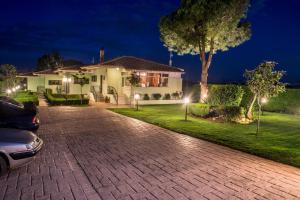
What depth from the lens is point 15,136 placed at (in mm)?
5980

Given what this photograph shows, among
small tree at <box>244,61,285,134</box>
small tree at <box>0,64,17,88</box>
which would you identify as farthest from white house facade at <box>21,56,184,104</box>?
small tree at <box>244,61,285,134</box>

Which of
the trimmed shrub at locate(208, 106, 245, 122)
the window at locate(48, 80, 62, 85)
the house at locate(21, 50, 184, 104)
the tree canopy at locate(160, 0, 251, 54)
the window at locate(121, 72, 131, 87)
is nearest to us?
the trimmed shrub at locate(208, 106, 245, 122)

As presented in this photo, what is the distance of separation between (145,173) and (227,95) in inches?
433

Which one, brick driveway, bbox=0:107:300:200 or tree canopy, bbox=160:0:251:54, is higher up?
tree canopy, bbox=160:0:251:54

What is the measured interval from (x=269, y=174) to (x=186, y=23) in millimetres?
14098

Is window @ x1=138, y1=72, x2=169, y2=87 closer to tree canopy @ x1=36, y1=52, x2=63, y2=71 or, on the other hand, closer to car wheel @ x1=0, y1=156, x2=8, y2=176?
car wheel @ x1=0, y1=156, x2=8, y2=176

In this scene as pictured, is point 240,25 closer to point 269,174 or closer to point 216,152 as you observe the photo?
point 216,152

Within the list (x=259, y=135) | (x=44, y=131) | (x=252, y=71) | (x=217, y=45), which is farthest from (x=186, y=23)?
(x=44, y=131)

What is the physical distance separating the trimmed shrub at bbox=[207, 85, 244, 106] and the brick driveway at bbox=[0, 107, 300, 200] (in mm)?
6899

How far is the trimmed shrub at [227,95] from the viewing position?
50.4ft

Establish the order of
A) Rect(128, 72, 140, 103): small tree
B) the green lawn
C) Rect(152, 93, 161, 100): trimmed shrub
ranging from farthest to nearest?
Rect(152, 93, 161, 100): trimmed shrub
Rect(128, 72, 140, 103): small tree
the green lawn

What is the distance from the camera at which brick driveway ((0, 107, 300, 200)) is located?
493 centimetres

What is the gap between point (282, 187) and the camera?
213 inches

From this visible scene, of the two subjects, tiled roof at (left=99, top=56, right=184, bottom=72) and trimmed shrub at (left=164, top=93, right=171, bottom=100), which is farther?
trimmed shrub at (left=164, top=93, right=171, bottom=100)
